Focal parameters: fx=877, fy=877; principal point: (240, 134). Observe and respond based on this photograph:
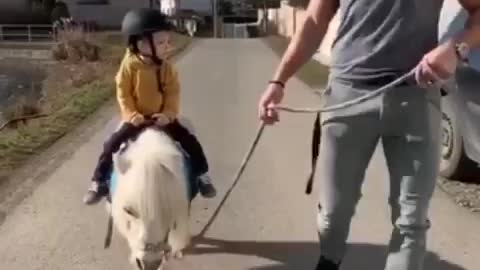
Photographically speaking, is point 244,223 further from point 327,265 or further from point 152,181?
point 327,265

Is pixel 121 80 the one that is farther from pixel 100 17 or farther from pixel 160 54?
pixel 100 17

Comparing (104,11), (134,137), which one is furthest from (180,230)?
(104,11)

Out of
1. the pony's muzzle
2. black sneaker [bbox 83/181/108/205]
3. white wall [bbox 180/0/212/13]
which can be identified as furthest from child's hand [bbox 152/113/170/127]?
white wall [bbox 180/0/212/13]

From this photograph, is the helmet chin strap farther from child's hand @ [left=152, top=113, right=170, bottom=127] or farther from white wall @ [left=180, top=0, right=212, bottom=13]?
white wall @ [left=180, top=0, right=212, bottom=13]

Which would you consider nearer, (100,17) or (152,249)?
(152,249)

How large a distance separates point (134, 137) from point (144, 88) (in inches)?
14.8

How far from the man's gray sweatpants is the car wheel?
4381 mm

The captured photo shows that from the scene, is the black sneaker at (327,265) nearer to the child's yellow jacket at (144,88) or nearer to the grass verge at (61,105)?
the child's yellow jacket at (144,88)

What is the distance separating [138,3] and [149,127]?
193 feet

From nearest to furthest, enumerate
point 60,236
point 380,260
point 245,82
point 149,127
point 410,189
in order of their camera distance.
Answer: point 410,189 → point 149,127 → point 380,260 → point 60,236 → point 245,82

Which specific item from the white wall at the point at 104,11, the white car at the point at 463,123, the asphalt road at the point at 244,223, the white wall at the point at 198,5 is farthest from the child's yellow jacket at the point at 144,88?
the white wall at the point at 198,5

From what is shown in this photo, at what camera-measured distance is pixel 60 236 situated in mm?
6672

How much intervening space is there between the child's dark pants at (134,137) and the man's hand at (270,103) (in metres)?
1.30

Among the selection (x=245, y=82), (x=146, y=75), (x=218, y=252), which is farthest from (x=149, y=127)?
(x=245, y=82)
